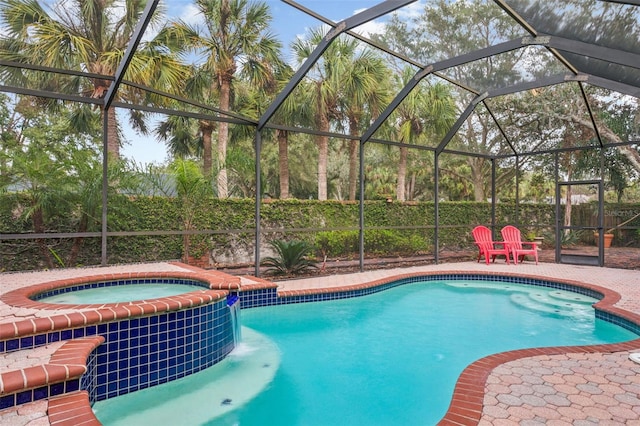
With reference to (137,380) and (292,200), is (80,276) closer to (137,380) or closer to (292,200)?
(137,380)

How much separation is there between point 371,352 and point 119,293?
3139 millimetres

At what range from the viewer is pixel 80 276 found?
5.25 meters

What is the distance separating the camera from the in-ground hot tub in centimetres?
291

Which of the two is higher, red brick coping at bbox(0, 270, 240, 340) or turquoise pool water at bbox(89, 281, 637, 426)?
red brick coping at bbox(0, 270, 240, 340)

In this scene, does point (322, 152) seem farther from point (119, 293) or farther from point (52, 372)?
point (52, 372)

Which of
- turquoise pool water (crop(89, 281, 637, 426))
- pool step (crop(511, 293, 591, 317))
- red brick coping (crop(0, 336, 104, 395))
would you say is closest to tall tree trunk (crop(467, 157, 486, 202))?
turquoise pool water (crop(89, 281, 637, 426))

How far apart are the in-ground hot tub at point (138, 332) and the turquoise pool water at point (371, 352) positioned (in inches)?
5.6

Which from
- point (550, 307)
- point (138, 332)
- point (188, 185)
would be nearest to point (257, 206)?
point (188, 185)

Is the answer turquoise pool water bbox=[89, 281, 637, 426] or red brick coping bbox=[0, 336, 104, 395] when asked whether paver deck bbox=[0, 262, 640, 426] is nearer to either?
red brick coping bbox=[0, 336, 104, 395]

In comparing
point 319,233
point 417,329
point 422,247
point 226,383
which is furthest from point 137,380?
point 422,247

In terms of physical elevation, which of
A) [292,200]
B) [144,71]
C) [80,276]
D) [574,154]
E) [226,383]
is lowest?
[226,383]

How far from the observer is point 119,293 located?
5.03m

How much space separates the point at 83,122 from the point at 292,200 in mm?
5436

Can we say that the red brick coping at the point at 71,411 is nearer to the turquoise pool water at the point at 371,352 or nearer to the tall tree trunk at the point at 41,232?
the turquoise pool water at the point at 371,352
